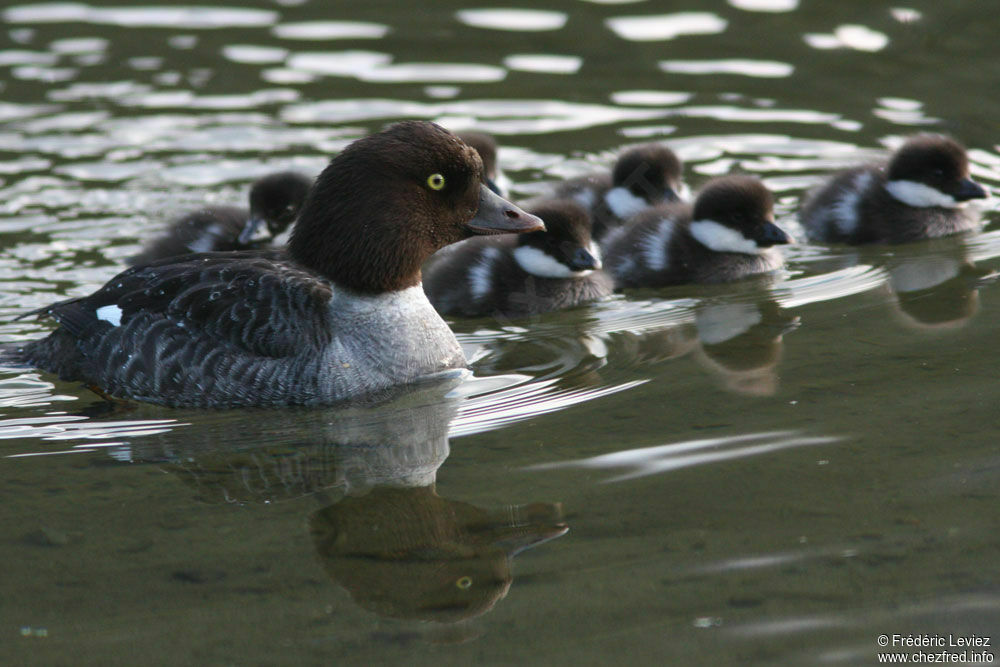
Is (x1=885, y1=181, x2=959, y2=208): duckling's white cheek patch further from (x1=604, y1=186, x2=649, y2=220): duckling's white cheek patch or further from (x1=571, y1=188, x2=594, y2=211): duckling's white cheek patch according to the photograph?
(x1=571, y1=188, x2=594, y2=211): duckling's white cheek patch

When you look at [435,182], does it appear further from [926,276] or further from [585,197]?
[926,276]

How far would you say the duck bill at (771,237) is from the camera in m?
6.55

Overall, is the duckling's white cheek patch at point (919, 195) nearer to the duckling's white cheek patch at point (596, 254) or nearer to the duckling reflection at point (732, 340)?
the duckling reflection at point (732, 340)

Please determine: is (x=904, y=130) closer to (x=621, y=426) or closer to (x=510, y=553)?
(x=621, y=426)

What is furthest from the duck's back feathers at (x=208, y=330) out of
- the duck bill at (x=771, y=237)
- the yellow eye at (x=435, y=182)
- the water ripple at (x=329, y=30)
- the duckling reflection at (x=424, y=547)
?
the water ripple at (x=329, y=30)

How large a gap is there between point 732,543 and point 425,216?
2.13 metres

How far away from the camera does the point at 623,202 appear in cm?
743

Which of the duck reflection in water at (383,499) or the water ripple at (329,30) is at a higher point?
the duck reflection in water at (383,499)

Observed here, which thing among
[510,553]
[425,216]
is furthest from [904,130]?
[510,553]

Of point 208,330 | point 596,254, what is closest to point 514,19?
point 596,254

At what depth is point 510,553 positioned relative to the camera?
367 cm

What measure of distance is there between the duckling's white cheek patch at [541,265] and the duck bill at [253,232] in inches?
55.6

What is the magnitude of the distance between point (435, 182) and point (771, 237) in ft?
6.88

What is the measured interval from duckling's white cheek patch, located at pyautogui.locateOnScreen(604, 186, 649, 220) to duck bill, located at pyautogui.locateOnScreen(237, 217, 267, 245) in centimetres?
198
